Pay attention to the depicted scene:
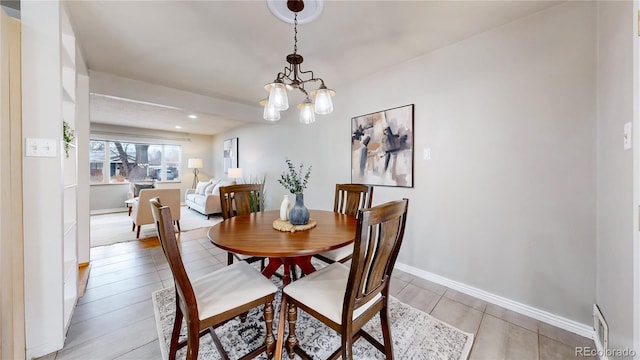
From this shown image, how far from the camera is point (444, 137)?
2180 mm

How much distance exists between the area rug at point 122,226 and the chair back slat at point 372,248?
13.5ft

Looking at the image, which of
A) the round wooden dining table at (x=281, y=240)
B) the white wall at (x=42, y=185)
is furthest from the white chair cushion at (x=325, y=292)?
the white wall at (x=42, y=185)

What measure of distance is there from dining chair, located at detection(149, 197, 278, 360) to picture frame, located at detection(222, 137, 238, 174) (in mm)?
5147

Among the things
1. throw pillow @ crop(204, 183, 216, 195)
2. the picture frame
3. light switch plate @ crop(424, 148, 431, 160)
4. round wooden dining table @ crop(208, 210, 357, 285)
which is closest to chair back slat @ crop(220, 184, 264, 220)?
round wooden dining table @ crop(208, 210, 357, 285)

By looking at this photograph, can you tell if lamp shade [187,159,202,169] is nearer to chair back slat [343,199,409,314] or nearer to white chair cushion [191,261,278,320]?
white chair cushion [191,261,278,320]

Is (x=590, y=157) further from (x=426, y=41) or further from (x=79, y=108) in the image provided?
(x=79, y=108)

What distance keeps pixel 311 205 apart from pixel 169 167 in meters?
5.65

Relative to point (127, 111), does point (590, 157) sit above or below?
below

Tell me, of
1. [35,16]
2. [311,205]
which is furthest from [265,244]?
[311,205]

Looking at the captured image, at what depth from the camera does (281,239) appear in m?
1.31

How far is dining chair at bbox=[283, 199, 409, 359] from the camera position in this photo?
3.18 feet

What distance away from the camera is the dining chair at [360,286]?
38.2 inches

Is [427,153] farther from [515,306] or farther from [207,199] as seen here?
[207,199]

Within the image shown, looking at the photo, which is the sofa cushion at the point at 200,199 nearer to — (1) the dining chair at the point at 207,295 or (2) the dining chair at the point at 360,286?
(1) the dining chair at the point at 207,295
